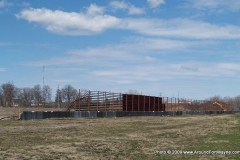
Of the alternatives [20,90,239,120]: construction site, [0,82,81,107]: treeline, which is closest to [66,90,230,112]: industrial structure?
[20,90,239,120]: construction site

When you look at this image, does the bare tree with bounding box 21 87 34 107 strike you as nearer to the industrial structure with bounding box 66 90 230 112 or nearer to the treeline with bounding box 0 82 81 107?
the treeline with bounding box 0 82 81 107

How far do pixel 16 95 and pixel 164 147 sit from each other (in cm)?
8855

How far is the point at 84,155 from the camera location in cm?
1367

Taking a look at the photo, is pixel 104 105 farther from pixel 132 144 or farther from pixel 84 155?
pixel 84 155

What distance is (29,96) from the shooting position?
105438 millimetres

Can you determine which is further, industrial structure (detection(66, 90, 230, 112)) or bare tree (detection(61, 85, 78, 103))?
bare tree (detection(61, 85, 78, 103))

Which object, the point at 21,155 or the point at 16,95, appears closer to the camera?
the point at 21,155

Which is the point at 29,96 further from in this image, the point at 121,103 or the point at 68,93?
the point at 121,103

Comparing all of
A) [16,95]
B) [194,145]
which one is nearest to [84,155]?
[194,145]

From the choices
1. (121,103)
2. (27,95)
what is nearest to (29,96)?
(27,95)

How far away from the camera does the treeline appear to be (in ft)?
308

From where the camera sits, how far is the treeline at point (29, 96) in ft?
308

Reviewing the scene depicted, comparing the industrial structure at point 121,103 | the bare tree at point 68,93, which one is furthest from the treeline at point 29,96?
the industrial structure at point 121,103

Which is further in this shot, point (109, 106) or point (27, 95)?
point (27, 95)
